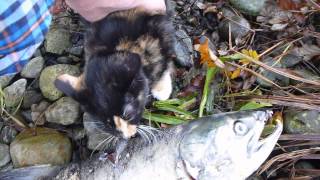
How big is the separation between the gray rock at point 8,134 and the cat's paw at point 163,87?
805 mm

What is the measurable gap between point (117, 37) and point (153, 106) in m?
0.48

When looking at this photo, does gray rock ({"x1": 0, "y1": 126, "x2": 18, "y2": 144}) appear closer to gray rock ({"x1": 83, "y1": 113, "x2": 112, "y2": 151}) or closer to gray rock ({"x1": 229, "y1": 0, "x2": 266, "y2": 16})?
gray rock ({"x1": 83, "y1": 113, "x2": 112, "y2": 151})

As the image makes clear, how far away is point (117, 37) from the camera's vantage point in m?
2.18

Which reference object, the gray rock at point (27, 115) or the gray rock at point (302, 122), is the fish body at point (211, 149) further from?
the gray rock at point (27, 115)

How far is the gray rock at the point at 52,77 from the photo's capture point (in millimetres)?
2598

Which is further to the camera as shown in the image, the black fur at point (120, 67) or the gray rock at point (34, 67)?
the gray rock at point (34, 67)

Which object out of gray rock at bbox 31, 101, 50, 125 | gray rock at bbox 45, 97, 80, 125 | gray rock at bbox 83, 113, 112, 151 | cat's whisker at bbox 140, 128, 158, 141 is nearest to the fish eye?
cat's whisker at bbox 140, 128, 158, 141

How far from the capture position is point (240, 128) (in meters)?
1.84

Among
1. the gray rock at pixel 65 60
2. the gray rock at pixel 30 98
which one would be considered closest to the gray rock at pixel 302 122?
the gray rock at pixel 65 60

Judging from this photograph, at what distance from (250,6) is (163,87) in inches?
27.6

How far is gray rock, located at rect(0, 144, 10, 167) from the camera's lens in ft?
8.45

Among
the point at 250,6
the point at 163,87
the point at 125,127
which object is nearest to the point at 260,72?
the point at 250,6

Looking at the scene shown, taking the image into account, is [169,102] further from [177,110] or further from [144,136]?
[144,136]

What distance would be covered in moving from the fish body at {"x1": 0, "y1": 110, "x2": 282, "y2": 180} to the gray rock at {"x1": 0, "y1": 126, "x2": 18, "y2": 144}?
878 millimetres
